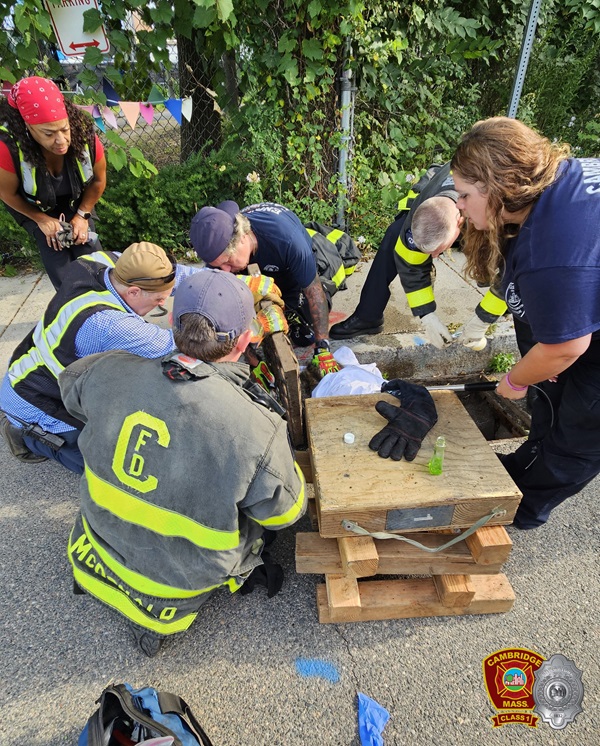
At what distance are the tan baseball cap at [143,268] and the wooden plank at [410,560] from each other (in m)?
1.41

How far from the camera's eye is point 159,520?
5.40 feet

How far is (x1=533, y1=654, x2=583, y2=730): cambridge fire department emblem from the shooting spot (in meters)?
1.79

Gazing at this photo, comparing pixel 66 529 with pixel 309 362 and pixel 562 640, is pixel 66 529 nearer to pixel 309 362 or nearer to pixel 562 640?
pixel 309 362

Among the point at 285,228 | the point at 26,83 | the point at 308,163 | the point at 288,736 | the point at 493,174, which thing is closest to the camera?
the point at 493,174

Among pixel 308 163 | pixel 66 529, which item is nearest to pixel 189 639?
pixel 66 529

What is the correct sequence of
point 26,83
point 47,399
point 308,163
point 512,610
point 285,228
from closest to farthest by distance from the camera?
point 512,610 < point 47,399 < point 26,83 < point 285,228 < point 308,163

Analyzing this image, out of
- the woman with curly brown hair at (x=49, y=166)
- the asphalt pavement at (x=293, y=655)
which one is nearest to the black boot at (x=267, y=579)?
the asphalt pavement at (x=293, y=655)

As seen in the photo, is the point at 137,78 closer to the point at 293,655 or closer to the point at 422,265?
the point at 422,265

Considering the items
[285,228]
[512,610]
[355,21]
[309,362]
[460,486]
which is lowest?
[512,610]

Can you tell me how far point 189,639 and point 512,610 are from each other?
1457 mm

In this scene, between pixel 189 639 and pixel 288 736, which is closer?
pixel 288 736

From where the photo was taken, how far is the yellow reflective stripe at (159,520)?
5.36 feet

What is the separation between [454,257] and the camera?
499 cm

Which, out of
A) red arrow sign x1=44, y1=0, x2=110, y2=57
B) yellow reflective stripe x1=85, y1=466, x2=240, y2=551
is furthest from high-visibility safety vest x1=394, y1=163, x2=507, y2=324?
red arrow sign x1=44, y1=0, x2=110, y2=57
